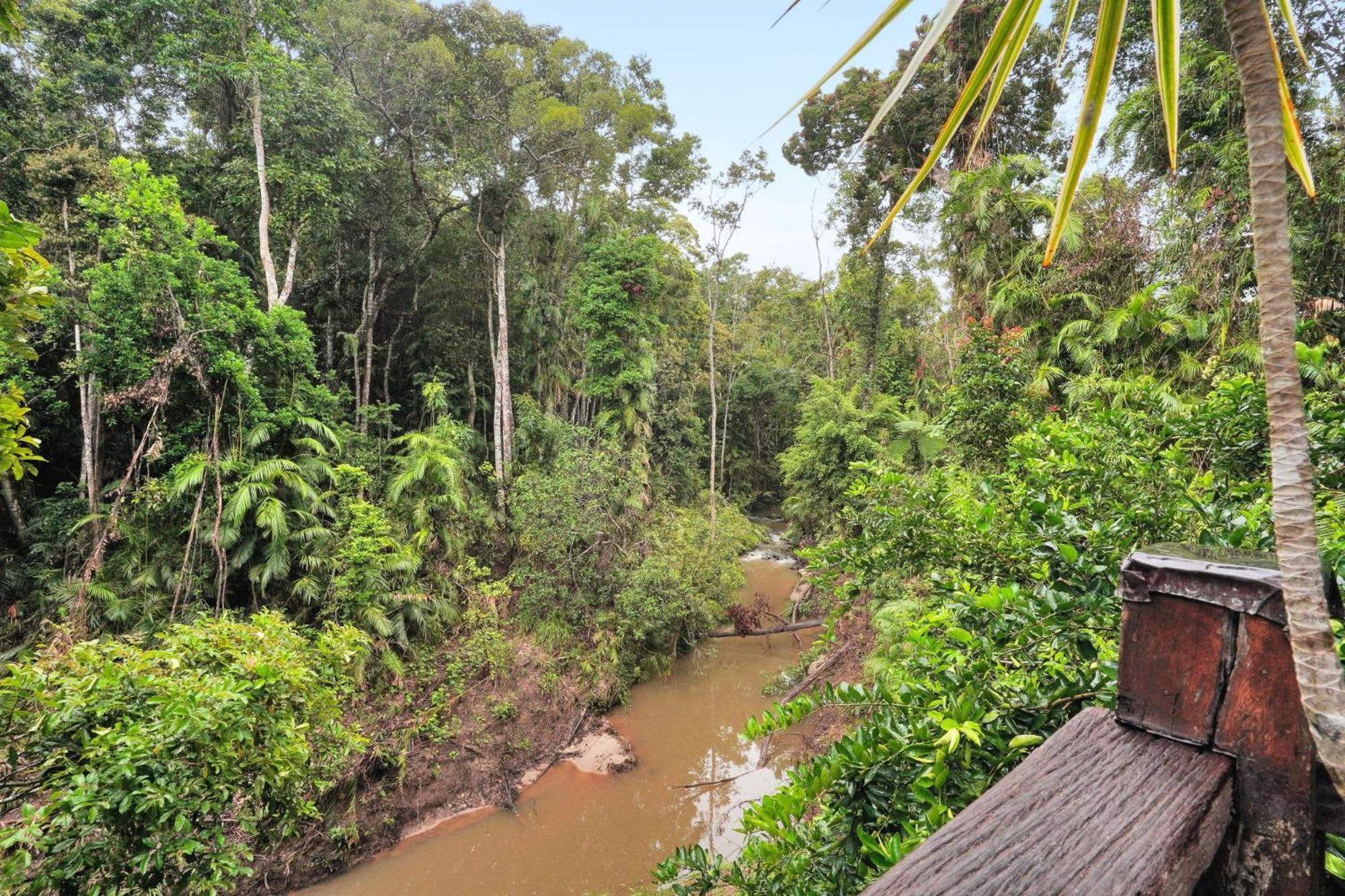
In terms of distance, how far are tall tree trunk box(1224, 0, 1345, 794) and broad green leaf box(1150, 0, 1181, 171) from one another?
78 mm

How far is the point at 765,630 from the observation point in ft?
33.0

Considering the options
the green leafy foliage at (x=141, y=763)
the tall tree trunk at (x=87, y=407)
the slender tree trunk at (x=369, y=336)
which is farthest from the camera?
the slender tree trunk at (x=369, y=336)

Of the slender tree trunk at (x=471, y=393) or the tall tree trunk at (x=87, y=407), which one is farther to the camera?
the slender tree trunk at (x=471, y=393)

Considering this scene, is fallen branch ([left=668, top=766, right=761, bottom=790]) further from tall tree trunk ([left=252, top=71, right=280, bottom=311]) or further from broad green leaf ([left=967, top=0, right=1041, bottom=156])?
tall tree trunk ([left=252, top=71, right=280, bottom=311])

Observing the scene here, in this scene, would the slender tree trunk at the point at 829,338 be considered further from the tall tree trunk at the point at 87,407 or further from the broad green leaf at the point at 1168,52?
the broad green leaf at the point at 1168,52

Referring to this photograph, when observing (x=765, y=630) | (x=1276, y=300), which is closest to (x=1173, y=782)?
(x=1276, y=300)

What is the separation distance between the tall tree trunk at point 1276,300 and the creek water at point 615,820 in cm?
527

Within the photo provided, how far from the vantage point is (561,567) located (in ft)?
29.8

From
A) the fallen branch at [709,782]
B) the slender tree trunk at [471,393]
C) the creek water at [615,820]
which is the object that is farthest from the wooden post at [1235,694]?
the slender tree trunk at [471,393]

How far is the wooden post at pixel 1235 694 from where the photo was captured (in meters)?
0.51

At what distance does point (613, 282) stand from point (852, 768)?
452 inches

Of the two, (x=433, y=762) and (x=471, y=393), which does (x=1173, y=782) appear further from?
(x=471, y=393)

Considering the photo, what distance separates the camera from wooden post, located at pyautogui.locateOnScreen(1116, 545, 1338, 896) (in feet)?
1.66

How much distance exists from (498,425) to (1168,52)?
35.5 feet
